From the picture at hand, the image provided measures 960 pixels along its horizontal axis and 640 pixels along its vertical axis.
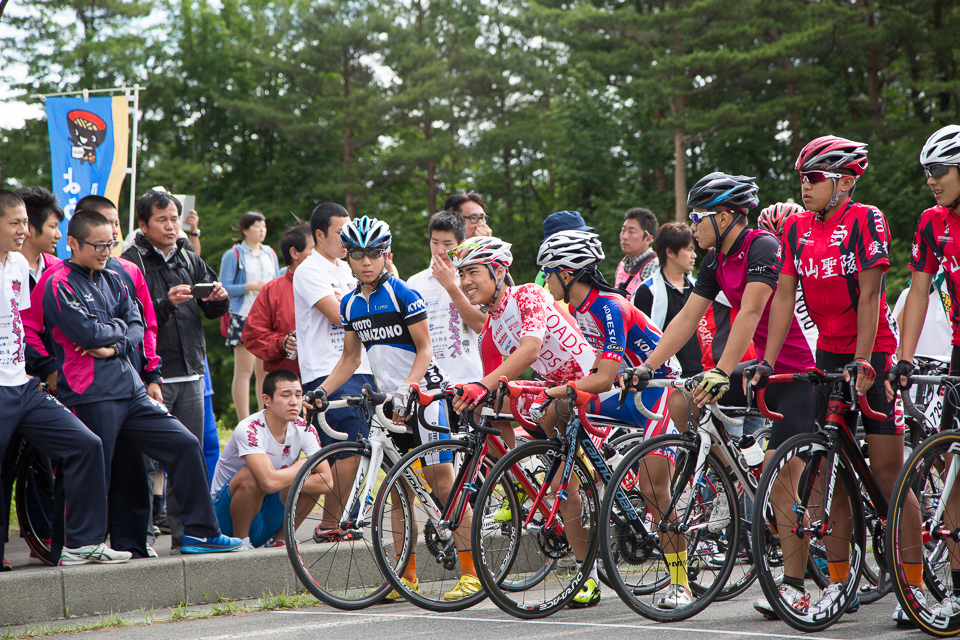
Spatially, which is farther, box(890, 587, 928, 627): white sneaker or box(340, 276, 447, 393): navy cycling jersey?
box(340, 276, 447, 393): navy cycling jersey

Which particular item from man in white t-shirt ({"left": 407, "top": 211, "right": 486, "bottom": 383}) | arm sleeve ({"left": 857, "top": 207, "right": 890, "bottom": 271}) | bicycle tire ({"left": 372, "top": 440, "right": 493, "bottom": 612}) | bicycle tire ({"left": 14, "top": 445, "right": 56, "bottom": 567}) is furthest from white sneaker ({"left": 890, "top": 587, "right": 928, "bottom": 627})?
bicycle tire ({"left": 14, "top": 445, "right": 56, "bottom": 567})

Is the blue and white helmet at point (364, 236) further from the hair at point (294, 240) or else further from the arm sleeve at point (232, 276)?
the arm sleeve at point (232, 276)

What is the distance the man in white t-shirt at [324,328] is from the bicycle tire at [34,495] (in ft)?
5.99

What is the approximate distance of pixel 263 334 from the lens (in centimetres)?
777

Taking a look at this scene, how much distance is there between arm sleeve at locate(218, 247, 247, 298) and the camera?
10562 millimetres

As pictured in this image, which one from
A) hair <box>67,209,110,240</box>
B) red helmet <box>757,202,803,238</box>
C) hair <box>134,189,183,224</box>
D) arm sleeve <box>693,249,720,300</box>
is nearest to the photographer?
arm sleeve <box>693,249,720,300</box>

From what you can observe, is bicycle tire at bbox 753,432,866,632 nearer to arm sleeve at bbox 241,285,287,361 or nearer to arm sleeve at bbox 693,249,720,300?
arm sleeve at bbox 693,249,720,300

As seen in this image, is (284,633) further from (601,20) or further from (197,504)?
(601,20)

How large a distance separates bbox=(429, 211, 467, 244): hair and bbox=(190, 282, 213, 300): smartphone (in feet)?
5.32

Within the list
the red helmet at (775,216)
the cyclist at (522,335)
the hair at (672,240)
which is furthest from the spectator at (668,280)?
the cyclist at (522,335)

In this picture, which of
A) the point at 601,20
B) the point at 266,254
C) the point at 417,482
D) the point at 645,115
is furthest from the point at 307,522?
the point at 645,115

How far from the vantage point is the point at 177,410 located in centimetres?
709

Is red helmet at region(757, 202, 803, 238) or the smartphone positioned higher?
red helmet at region(757, 202, 803, 238)

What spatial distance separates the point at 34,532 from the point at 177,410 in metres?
1.20
